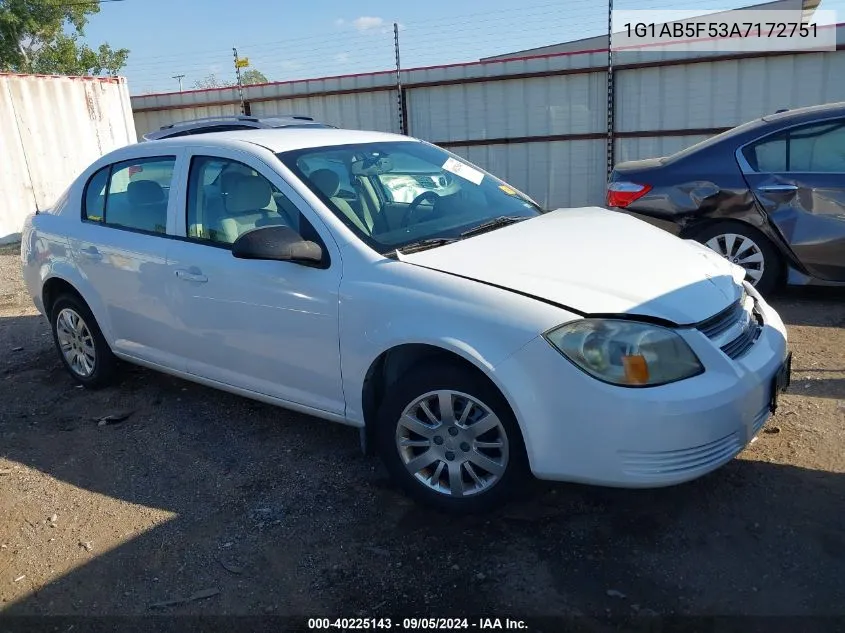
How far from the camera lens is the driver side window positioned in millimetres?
3701

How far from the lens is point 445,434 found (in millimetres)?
3148

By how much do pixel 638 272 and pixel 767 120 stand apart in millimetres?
3703

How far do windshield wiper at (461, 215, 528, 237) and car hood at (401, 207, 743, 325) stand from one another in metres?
0.05

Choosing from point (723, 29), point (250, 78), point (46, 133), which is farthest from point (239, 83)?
point (250, 78)

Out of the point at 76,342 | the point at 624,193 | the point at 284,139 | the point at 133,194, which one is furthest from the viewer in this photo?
the point at 624,193

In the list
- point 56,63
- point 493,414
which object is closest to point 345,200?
point 493,414

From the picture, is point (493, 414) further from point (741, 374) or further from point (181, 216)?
point (181, 216)

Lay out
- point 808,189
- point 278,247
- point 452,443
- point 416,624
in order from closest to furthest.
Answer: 1. point 416,624
2. point 452,443
3. point 278,247
4. point 808,189

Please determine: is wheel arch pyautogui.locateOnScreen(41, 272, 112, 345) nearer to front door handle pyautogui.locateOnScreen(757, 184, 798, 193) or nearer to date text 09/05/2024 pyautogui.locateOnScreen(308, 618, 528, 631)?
date text 09/05/2024 pyautogui.locateOnScreen(308, 618, 528, 631)

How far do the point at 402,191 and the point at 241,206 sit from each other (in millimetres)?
855

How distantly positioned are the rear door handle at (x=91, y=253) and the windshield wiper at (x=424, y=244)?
2.20 metres

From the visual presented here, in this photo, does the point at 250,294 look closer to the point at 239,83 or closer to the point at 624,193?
the point at 624,193

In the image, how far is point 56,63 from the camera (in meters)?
31.0

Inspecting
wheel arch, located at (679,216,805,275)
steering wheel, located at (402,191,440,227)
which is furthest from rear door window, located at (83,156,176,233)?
wheel arch, located at (679,216,805,275)
